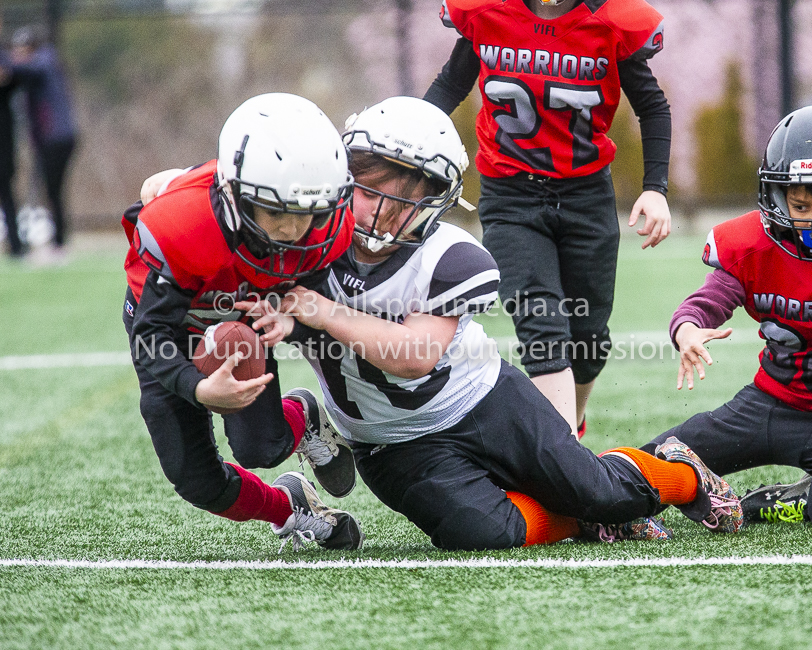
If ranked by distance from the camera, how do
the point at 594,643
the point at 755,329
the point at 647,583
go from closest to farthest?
the point at 594,643, the point at 647,583, the point at 755,329

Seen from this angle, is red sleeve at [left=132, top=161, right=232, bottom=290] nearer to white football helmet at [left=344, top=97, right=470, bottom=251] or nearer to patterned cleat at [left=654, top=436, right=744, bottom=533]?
white football helmet at [left=344, top=97, right=470, bottom=251]

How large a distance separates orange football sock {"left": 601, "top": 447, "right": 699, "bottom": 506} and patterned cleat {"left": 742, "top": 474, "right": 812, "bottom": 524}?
0.21 meters

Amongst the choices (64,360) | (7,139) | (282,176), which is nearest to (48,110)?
(7,139)

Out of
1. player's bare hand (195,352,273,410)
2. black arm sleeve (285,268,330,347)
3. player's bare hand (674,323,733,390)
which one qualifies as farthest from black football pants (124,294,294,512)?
player's bare hand (674,323,733,390)

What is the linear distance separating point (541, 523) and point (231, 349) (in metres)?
0.80

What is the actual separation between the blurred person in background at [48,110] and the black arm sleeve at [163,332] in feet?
24.5

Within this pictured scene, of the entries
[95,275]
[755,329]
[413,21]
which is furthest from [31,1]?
[755,329]

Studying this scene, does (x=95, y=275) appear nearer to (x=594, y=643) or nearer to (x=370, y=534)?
(x=370, y=534)

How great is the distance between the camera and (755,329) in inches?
218

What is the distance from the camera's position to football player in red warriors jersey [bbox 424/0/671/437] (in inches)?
107

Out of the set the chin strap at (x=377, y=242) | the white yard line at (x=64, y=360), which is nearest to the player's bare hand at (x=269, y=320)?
the chin strap at (x=377, y=242)

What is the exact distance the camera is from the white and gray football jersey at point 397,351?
2.19 meters

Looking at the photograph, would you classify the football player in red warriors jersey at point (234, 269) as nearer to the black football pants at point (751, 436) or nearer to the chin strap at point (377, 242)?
the chin strap at point (377, 242)

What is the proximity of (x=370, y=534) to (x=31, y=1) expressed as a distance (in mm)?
14895
